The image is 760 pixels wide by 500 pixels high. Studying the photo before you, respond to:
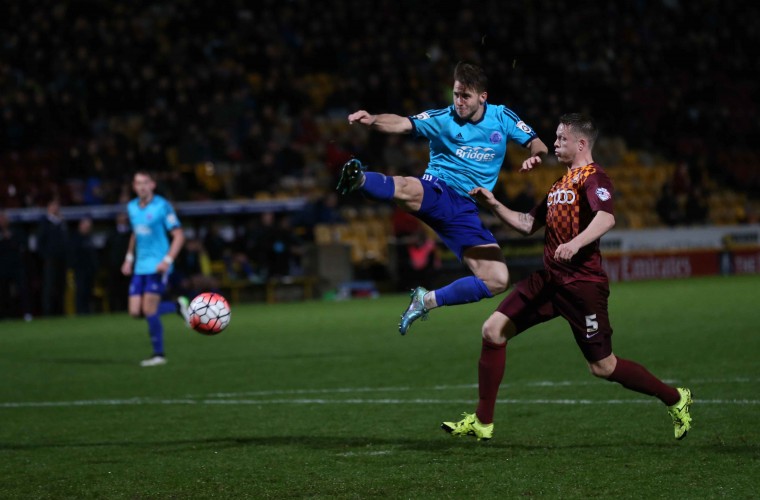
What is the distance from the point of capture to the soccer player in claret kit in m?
6.82

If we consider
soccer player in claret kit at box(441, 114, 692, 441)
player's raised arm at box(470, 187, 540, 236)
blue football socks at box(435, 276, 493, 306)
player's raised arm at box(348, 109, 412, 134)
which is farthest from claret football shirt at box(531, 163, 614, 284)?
player's raised arm at box(348, 109, 412, 134)

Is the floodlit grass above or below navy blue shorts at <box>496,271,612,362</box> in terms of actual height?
below

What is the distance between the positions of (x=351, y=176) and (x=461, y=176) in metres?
1.31

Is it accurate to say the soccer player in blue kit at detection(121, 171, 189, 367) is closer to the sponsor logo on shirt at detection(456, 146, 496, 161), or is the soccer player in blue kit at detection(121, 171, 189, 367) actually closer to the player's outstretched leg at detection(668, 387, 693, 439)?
the sponsor logo on shirt at detection(456, 146, 496, 161)

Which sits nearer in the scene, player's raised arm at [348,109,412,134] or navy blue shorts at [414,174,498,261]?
player's raised arm at [348,109,412,134]

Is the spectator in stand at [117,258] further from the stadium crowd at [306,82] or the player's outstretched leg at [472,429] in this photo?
the player's outstretched leg at [472,429]

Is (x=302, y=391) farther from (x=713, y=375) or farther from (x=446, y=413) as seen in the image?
(x=713, y=375)

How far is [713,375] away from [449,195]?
337 cm

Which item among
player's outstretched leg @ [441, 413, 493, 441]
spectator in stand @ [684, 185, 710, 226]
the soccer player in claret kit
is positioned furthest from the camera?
spectator in stand @ [684, 185, 710, 226]

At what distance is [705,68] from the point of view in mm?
35594

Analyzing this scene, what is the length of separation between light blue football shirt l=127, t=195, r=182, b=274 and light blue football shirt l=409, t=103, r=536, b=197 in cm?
582

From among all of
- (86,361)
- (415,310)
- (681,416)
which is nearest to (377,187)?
(415,310)

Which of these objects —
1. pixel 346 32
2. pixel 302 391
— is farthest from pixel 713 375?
pixel 346 32

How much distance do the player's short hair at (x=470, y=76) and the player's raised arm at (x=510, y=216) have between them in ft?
3.89
